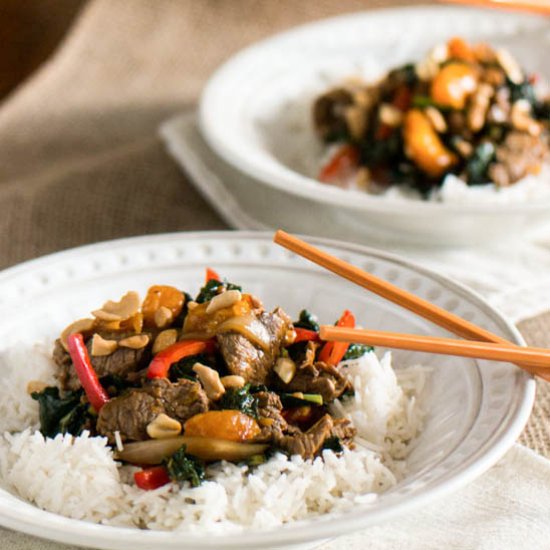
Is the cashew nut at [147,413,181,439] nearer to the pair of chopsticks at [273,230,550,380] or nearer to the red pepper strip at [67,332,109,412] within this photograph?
the red pepper strip at [67,332,109,412]

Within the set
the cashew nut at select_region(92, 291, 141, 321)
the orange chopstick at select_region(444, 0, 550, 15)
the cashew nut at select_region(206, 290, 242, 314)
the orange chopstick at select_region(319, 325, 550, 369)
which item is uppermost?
the orange chopstick at select_region(444, 0, 550, 15)

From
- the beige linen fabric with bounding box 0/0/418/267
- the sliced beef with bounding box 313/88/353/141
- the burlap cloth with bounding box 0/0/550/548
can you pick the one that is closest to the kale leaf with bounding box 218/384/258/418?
the burlap cloth with bounding box 0/0/550/548

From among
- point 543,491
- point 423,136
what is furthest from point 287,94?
point 543,491

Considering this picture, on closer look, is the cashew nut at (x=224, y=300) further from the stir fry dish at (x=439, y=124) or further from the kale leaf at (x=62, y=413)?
the stir fry dish at (x=439, y=124)

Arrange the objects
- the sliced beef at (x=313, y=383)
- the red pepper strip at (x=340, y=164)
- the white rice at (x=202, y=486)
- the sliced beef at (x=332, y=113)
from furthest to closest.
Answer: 1. the sliced beef at (x=332, y=113)
2. the red pepper strip at (x=340, y=164)
3. the sliced beef at (x=313, y=383)
4. the white rice at (x=202, y=486)

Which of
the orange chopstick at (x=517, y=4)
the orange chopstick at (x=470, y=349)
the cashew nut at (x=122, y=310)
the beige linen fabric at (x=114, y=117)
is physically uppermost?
the orange chopstick at (x=517, y=4)

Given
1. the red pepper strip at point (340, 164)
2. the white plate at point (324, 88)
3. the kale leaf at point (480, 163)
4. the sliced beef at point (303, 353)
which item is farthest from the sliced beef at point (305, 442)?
the red pepper strip at point (340, 164)
